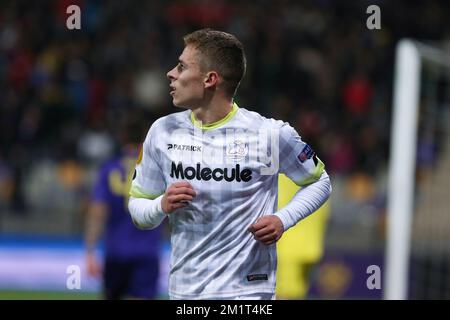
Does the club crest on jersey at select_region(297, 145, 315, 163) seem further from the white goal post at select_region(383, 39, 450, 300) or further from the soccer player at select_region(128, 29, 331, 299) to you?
the white goal post at select_region(383, 39, 450, 300)

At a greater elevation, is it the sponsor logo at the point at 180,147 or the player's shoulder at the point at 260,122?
the player's shoulder at the point at 260,122

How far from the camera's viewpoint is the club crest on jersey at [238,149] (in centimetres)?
407

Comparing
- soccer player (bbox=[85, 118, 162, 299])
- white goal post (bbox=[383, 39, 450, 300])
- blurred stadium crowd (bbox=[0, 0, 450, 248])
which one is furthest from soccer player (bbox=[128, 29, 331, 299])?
blurred stadium crowd (bbox=[0, 0, 450, 248])

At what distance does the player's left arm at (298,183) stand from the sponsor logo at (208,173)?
0.55 feet

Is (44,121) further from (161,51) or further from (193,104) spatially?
(193,104)

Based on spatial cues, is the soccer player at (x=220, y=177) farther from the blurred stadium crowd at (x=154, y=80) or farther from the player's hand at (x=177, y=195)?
the blurred stadium crowd at (x=154, y=80)

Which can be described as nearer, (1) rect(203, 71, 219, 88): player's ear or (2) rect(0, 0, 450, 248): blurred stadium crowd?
(1) rect(203, 71, 219, 88): player's ear

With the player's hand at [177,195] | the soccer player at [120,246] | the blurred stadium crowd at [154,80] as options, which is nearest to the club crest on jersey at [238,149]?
the player's hand at [177,195]

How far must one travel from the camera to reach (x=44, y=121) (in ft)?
53.4

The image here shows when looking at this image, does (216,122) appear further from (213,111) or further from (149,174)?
(149,174)

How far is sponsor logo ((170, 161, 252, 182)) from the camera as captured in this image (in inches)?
159

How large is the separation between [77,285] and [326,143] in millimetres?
10509

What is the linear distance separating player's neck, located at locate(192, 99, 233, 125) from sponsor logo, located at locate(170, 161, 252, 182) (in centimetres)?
19

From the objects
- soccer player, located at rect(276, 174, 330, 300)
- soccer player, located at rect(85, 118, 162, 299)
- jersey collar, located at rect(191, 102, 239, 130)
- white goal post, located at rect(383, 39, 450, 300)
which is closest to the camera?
jersey collar, located at rect(191, 102, 239, 130)
